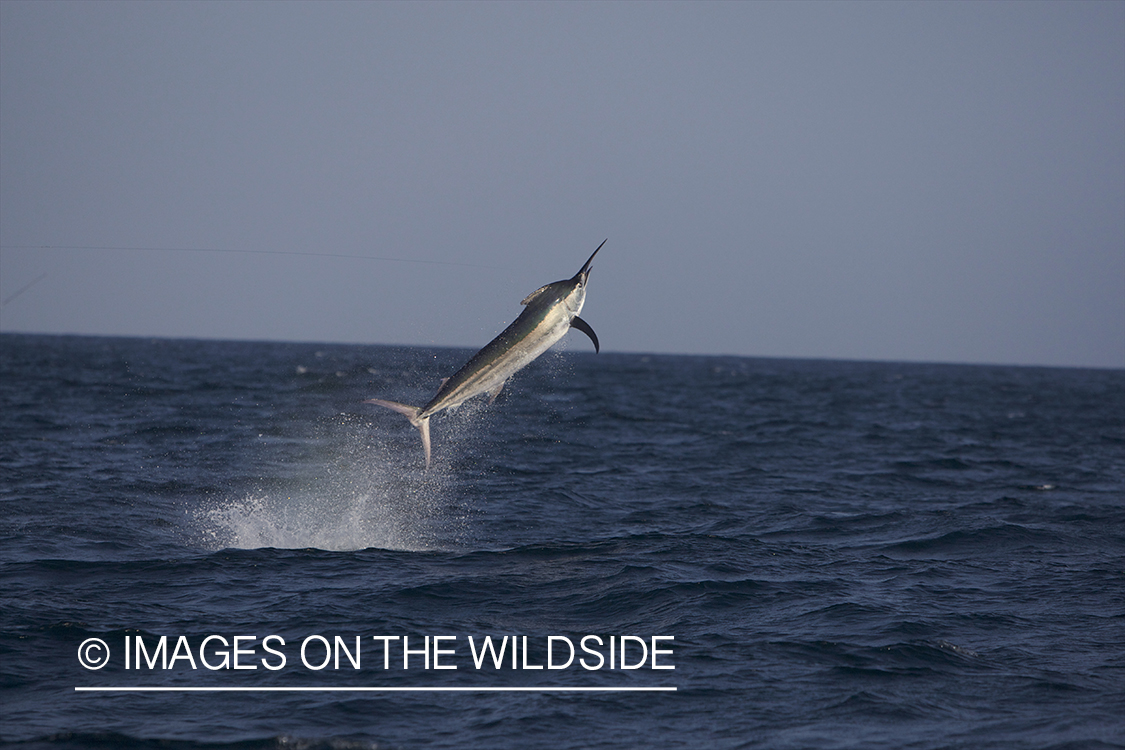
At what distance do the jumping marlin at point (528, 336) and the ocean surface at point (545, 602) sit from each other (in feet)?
7.71

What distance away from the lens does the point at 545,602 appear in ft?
36.9

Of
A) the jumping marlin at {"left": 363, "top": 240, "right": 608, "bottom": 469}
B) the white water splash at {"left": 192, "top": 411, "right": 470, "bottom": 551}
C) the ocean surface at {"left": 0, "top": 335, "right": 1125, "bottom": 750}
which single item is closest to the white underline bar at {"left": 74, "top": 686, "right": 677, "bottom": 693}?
the ocean surface at {"left": 0, "top": 335, "right": 1125, "bottom": 750}

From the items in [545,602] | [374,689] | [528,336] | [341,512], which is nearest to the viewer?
[374,689]

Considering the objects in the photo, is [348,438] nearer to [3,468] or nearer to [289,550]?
[3,468]

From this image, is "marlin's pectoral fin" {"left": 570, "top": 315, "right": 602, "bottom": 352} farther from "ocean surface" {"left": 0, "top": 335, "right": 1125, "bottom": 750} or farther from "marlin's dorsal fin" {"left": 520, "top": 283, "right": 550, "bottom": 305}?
"ocean surface" {"left": 0, "top": 335, "right": 1125, "bottom": 750}

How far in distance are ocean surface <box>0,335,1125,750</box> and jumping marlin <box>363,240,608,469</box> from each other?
7.71 feet

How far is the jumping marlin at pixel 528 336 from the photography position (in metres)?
9.09

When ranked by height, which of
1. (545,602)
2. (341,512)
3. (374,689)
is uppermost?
(341,512)

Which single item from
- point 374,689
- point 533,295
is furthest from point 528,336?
point 374,689

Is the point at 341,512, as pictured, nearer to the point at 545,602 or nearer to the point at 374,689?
the point at 545,602

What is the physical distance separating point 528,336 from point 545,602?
3535 mm

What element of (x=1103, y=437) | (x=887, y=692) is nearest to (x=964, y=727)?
(x=887, y=692)

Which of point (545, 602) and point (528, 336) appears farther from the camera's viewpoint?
point (545, 602)

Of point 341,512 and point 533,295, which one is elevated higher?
point 533,295
